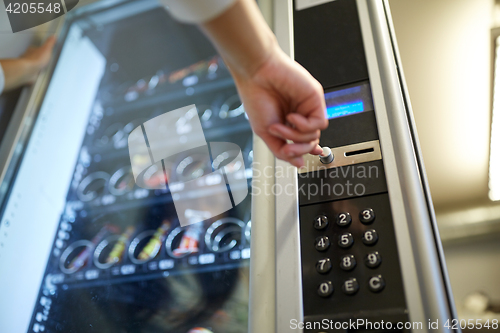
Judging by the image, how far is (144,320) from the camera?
83 centimetres

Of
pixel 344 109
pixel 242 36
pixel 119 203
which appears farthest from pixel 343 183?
pixel 119 203

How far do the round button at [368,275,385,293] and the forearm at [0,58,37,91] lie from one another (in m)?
1.03

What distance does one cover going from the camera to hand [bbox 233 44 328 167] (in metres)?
0.56

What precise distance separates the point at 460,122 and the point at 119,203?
33.8 inches

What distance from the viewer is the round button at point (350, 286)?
58 centimetres

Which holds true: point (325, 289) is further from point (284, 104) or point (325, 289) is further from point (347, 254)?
point (284, 104)

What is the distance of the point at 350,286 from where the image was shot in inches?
23.0

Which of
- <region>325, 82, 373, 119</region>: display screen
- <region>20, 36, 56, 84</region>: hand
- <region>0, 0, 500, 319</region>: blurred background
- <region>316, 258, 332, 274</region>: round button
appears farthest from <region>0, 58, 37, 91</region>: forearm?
<region>316, 258, 332, 274</region>: round button

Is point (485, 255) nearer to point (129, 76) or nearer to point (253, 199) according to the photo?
point (253, 199)

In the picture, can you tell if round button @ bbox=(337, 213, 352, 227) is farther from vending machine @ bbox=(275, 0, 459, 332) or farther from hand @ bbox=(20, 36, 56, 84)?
hand @ bbox=(20, 36, 56, 84)

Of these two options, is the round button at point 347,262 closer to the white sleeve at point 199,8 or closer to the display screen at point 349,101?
the display screen at point 349,101

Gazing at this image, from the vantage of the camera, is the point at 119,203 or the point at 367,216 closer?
the point at 367,216

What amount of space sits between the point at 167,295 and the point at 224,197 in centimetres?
25

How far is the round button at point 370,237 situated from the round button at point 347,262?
34 millimetres
